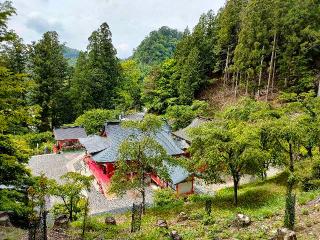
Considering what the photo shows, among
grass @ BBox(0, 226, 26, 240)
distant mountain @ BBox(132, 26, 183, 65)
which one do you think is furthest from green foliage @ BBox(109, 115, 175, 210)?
distant mountain @ BBox(132, 26, 183, 65)

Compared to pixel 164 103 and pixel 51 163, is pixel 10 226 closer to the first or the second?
pixel 51 163

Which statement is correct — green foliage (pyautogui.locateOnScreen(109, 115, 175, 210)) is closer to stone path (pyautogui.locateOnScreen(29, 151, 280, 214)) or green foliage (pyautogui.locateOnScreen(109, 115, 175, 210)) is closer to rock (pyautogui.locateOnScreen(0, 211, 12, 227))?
stone path (pyautogui.locateOnScreen(29, 151, 280, 214))

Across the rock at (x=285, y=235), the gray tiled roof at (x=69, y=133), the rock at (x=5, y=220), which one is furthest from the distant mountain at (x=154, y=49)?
the rock at (x=285, y=235)

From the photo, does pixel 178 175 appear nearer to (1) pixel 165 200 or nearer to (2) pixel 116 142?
(1) pixel 165 200

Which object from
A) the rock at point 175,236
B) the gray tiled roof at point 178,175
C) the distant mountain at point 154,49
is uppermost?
the distant mountain at point 154,49

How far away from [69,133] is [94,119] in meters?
3.72

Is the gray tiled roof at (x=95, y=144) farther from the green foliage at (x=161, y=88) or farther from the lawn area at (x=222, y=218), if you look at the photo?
the green foliage at (x=161, y=88)

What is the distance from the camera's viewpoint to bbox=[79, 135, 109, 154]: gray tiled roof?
105 feet

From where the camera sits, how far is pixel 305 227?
13.1 meters

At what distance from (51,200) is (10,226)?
11.2 metres

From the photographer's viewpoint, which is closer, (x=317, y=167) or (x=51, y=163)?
(x=317, y=167)

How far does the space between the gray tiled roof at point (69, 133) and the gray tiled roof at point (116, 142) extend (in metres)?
10.5

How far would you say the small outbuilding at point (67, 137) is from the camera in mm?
43406

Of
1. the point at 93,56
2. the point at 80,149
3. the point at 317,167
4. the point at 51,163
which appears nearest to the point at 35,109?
the point at 317,167
